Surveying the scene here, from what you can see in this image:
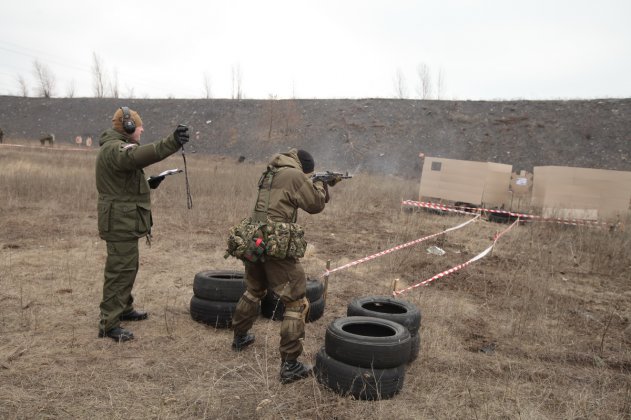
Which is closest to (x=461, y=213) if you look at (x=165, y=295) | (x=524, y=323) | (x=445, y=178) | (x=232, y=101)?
(x=445, y=178)

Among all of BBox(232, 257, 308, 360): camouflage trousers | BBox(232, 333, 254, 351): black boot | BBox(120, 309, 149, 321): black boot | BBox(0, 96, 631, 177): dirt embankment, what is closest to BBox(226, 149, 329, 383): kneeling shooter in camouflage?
BBox(232, 257, 308, 360): camouflage trousers

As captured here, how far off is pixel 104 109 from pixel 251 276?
139 feet

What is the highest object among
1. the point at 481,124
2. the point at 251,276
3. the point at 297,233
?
the point at 481,124

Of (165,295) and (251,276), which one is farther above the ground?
(251,276)

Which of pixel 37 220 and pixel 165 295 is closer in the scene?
pixel 165 295

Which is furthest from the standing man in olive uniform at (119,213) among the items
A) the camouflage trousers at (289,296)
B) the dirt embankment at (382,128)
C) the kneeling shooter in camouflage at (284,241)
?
the dirt embankment at (382,128)

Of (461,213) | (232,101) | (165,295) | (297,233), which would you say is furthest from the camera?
(232,101)

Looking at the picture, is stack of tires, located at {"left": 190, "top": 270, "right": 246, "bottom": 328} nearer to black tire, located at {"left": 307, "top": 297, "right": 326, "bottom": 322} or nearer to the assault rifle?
black tire, located at {"left": 307, "top": 297, "right": 326, "bottom": 322}

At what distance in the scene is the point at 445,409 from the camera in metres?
3.05

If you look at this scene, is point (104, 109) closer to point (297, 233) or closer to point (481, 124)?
point (481, 124)

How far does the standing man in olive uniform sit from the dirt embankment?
2222cm

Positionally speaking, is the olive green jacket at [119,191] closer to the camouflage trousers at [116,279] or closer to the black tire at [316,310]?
the camouflage trousers at [116,279]

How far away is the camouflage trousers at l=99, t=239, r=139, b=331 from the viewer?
3.88 meters

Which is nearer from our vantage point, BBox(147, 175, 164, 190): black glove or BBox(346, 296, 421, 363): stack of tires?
BBox(346, 296, 421, 363): stack of tires
